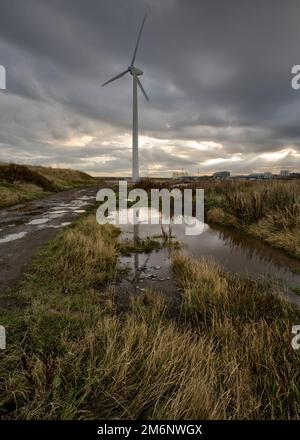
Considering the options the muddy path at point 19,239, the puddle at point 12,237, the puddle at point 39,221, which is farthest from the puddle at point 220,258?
the puddle at point 39,221

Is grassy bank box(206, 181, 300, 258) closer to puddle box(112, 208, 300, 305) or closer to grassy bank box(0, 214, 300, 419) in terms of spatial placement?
puddle box(112, 208, 300, 305)

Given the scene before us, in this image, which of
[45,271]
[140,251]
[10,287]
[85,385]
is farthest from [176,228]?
[85,385]

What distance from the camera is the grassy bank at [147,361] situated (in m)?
2.31

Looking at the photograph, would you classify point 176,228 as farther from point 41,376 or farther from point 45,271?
point 41,376

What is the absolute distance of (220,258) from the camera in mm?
8148

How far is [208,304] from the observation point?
4.63 metres

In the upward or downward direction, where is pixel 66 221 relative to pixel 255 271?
upward

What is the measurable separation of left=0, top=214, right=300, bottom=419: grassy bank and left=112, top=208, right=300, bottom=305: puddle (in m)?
1.42

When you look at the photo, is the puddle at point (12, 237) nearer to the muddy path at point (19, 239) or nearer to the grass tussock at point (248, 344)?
the muddy path at point (19, 239)

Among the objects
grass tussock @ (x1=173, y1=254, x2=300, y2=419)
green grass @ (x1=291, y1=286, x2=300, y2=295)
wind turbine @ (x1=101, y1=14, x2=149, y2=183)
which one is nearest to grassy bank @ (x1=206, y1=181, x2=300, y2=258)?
green grass @ (x1=291, y1=286, x2=300, y2=295)

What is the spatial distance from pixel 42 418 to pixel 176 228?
10.9m

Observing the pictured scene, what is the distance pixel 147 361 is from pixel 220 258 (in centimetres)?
593

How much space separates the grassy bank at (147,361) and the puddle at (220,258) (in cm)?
142

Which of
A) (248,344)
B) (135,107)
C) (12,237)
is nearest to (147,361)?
(248,344)
